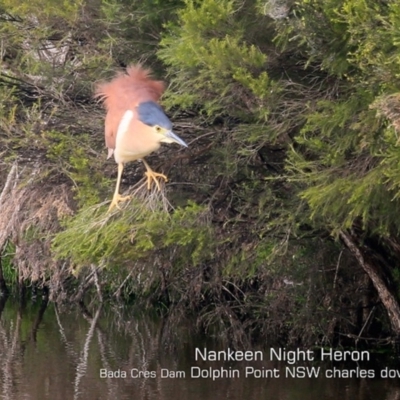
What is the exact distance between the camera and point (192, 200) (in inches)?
357

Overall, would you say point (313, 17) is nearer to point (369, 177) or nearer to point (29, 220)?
point (369, 177)

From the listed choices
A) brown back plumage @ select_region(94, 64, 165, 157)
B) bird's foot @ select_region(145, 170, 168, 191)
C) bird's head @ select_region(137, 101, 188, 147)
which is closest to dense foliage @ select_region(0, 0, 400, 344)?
bird's foot @ select_region(145, 170, 168, 191)

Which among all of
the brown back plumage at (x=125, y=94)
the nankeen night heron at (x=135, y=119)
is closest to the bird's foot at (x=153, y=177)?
the nankeen night heron at (x=135, y=119)

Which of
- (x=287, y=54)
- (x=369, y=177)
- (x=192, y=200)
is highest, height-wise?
(x=287, y=54)

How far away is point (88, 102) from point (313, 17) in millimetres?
3221

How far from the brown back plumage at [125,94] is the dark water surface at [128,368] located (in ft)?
12.1

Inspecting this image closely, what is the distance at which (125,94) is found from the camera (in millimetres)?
7598

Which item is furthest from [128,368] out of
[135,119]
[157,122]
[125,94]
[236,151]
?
[157,122]

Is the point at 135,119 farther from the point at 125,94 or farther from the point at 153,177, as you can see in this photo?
the point at 153,177

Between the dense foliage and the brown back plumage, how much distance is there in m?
0.30

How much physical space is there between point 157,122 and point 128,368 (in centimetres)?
569

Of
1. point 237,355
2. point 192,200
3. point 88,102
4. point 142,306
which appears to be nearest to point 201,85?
point 192,200

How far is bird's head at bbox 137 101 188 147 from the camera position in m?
6.83

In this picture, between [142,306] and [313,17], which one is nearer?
[313,17]
